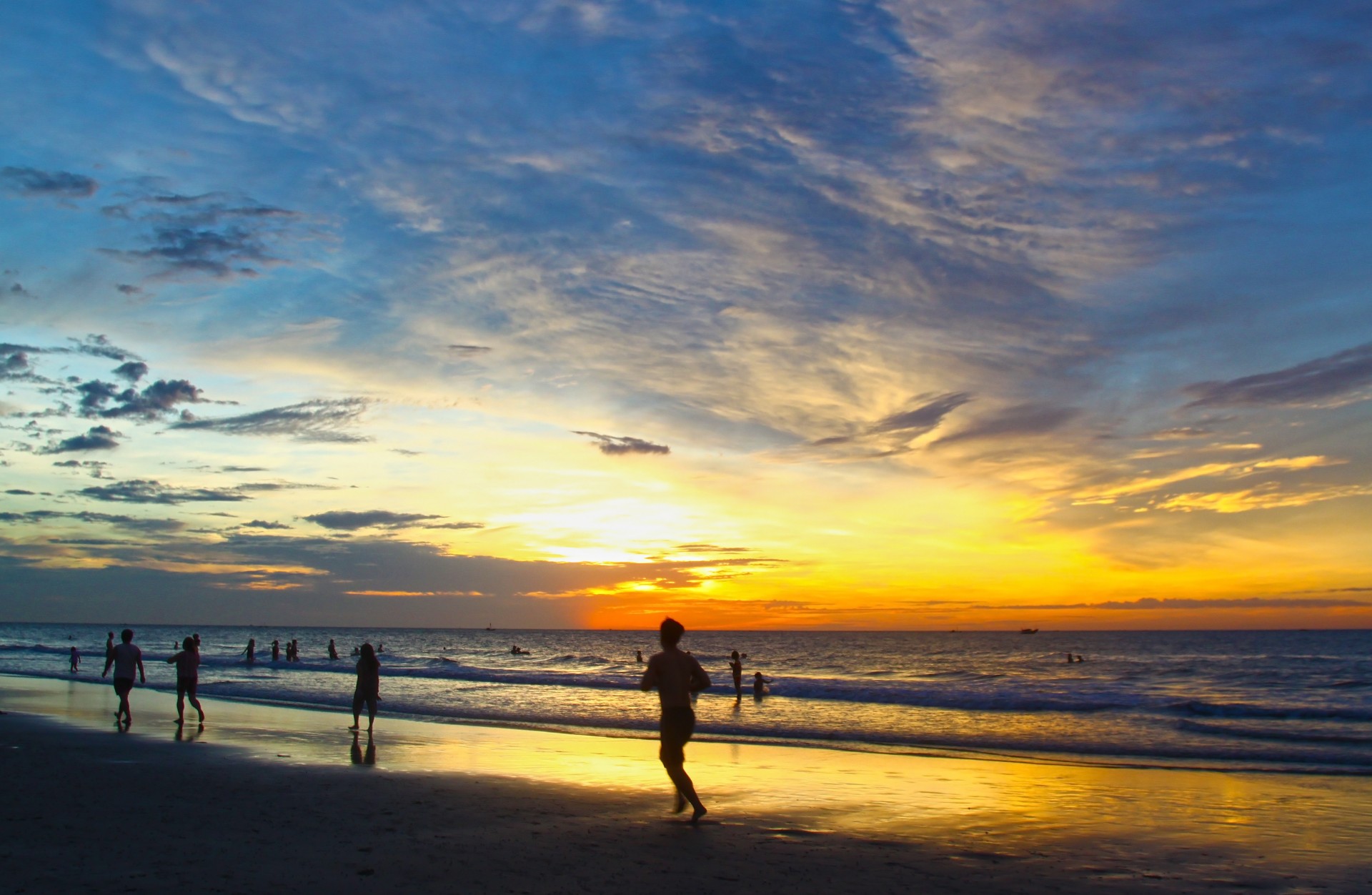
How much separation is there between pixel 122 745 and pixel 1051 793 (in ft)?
57.0

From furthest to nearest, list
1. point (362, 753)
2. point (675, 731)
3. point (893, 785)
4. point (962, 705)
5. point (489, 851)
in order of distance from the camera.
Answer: point (962, 705)
point (362, 753)
point (893, 785)
point (675, 731)
point (489, 851)

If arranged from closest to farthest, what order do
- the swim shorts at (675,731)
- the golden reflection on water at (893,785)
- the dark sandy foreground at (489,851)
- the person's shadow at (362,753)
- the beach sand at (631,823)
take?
the dark sandy foreground at (489,851) < the beach sand at (631,823) < the swim shorts at (675,731) < the golden reflection on water at (893,785) < the person's shadow at (362,753)

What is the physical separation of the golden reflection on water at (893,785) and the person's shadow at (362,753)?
98 mm

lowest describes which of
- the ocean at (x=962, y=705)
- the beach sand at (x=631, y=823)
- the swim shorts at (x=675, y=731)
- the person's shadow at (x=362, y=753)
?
the ocean at (x=962, y=705)

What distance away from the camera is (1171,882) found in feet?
27.8

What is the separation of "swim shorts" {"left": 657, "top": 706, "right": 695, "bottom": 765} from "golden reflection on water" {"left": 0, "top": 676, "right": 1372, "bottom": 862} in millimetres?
1858

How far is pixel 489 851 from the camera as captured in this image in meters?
8.73

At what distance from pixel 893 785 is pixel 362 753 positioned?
10253 millimetres

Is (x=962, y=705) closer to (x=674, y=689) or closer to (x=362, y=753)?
(x=362, y=753)

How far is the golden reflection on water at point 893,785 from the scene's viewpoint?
10977 millimetres

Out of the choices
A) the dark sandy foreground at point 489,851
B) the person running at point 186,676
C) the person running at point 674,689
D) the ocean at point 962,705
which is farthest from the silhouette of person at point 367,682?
the person running at point 674,689

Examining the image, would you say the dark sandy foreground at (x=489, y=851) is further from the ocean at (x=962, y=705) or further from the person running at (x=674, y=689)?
the ocean at (x=962, y=705)

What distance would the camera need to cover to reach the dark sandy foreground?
7.57 meters

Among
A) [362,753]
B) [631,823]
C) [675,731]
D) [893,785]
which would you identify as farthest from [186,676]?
[893,785]
